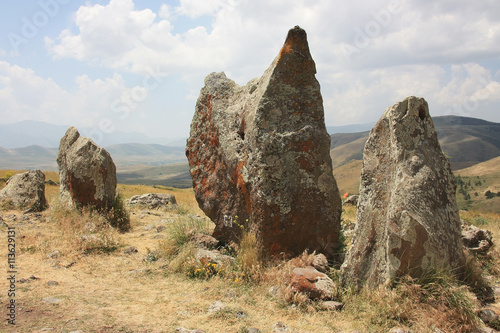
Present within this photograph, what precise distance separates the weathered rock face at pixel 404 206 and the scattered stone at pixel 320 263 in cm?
76

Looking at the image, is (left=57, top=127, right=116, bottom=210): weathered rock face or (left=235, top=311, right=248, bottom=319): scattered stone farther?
(left=57, top=127, right=116, bottom=210): weathered rock face

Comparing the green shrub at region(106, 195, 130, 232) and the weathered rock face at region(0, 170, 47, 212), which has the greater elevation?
the weathered rock face at region(0, 170, 47, 212)

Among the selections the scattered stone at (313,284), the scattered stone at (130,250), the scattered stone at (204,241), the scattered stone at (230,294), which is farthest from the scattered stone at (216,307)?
the scattered stone at (130,250)

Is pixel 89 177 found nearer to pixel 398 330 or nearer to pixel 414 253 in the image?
pixel 414 253

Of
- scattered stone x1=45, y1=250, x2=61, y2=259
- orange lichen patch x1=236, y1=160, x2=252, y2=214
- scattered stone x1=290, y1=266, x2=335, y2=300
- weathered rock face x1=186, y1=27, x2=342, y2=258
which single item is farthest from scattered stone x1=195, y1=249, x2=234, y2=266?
scattered stone x1=45, y1=250, x2=61, y2=259

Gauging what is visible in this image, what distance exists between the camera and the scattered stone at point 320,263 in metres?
6.66

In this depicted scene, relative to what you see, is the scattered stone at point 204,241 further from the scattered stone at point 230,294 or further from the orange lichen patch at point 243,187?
the scattered stone at point 230,294

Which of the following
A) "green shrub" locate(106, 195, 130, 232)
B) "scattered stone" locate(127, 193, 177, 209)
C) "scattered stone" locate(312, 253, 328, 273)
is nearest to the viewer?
"scattered stone" locate(312, 253, 328, 273)

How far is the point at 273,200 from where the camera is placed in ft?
23.5

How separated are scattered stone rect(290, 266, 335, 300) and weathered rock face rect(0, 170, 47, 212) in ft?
39.5

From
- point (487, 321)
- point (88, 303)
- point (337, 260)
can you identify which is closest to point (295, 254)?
point (337, 260)

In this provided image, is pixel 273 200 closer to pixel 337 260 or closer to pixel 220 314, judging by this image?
pixel 337 260

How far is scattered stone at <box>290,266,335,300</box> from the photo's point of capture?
5.75 metres

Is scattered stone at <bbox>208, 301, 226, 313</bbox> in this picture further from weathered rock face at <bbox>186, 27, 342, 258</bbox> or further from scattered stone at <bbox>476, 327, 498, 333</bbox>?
scattered stone at <bbox>476, 327, 498, 333</bbox>
